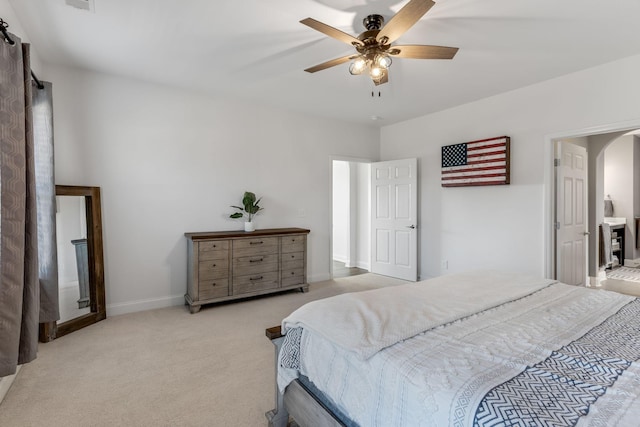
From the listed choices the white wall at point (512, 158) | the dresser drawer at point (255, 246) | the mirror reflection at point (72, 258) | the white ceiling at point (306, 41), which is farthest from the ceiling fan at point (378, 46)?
the mirror reflection at point (72, 258)

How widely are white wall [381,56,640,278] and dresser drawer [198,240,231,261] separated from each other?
3.06 metres

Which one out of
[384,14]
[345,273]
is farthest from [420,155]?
[384,14]

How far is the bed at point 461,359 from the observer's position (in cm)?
94

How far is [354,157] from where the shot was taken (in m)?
5.57

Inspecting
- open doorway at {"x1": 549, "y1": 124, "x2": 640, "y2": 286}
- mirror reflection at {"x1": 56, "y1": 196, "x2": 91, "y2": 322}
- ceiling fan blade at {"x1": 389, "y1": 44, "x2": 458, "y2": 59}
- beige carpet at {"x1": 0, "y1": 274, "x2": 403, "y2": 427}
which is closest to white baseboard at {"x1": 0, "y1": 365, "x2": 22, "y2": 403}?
beige carpet at {"x1": 0, "y1": 274, "x2": 403, "y2": 427}

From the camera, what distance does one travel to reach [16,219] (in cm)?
177

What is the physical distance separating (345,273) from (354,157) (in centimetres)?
208

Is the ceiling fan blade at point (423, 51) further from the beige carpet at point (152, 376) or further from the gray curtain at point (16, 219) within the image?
the beige carpet at point (152, 376)

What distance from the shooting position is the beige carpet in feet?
6.35

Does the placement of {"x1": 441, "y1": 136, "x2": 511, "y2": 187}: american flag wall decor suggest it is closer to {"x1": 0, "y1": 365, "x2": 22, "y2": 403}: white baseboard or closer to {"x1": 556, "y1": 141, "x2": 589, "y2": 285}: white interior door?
{"x1": 556, "y1": 141, "x2": 589, "y2": 285}: white interior door

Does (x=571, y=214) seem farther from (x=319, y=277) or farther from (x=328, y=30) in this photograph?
(x=328, y=30)

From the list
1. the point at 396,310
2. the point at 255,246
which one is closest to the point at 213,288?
the point at 255,246

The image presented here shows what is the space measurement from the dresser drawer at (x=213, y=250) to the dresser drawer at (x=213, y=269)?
0.06 metres

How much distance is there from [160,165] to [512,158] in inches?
172
